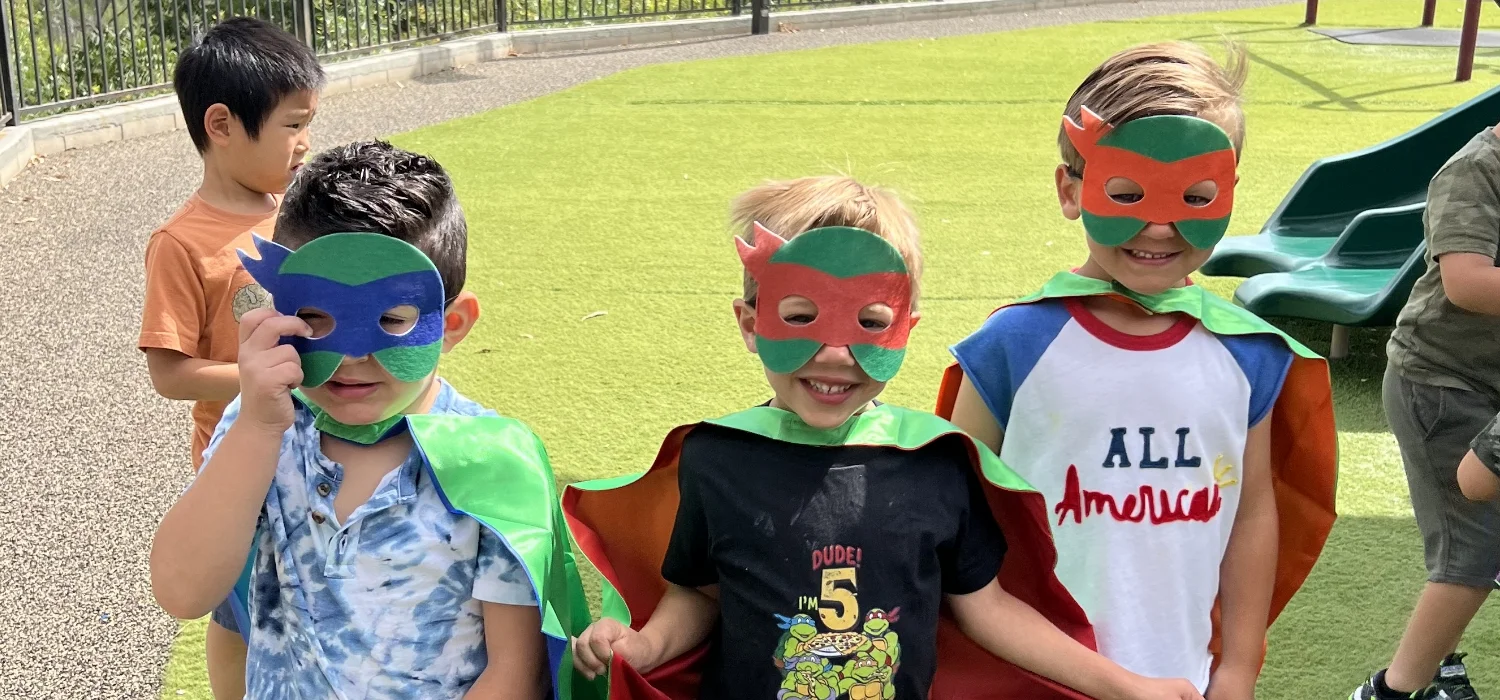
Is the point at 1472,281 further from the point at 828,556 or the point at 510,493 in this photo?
the point at 510,493

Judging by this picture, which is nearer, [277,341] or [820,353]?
[277,341]

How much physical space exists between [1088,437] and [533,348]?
139 inches

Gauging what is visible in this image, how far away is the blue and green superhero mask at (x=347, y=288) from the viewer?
1.77 m

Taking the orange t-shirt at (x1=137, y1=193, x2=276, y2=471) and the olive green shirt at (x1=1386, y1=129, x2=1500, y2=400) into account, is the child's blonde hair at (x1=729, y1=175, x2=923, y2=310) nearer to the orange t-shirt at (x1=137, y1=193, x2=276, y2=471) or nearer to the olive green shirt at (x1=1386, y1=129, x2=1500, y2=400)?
→ the orange t-shirt at (x1=137, y1=193, x2=276, y2=471)

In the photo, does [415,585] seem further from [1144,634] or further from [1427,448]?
[1427,448]

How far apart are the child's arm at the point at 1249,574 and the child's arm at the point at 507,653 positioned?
1.08 m

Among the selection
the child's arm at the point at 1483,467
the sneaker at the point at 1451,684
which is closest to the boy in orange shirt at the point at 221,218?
the child's arm at the point at 1483,467

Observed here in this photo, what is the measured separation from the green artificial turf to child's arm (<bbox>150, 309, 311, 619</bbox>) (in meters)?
1.12

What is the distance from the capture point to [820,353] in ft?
6.33

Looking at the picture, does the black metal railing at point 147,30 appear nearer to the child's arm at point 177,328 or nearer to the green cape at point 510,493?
the child's arm at point 177,328

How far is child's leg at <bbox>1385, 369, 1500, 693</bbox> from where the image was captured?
9.59 ft

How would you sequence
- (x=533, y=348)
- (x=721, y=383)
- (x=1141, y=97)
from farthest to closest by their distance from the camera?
(x=533, y=348) < (x=721, y=383) < (x=1141, y=97)

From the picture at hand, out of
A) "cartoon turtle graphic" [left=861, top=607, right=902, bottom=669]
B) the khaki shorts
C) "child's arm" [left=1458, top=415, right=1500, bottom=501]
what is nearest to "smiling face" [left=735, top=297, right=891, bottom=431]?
"cartoon turtle graphic" [left=861, top=607, right=902, bottom=669]

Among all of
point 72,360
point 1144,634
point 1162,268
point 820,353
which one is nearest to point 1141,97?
point 1162,268
